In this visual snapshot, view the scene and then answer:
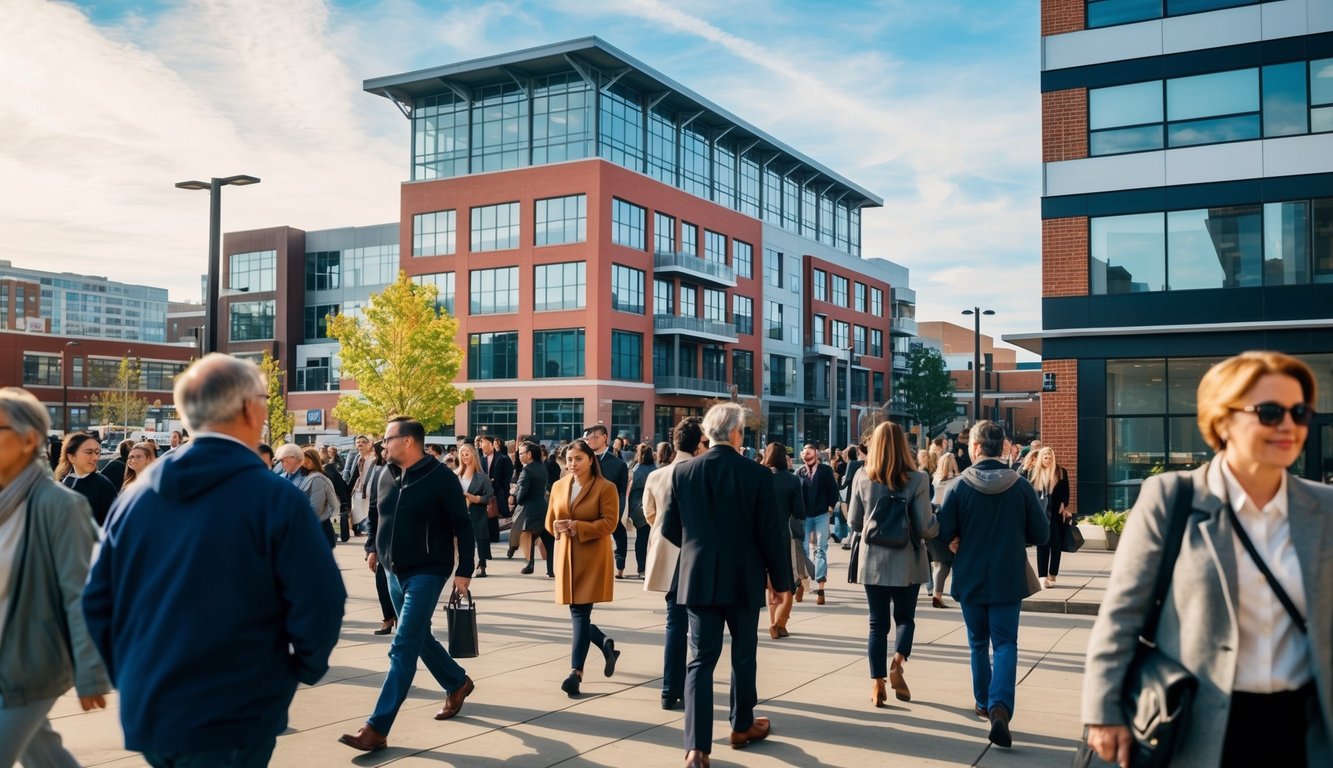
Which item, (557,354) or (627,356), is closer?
(557,354)

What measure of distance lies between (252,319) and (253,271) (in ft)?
10.5

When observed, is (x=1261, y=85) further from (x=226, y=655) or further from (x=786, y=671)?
(x=226, y=655)

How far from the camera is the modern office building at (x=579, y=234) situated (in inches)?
2144

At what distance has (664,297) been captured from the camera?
5894 centimetres

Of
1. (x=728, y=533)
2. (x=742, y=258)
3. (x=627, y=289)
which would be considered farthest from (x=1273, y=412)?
(x=742, y=258)

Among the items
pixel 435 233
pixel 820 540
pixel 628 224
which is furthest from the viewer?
pixel 435 233

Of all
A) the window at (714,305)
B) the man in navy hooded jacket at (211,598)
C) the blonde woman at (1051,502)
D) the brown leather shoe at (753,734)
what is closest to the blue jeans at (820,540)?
the blonde woman at (1051,502)

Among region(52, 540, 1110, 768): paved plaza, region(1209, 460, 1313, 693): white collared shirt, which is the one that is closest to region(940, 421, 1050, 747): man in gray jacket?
region(52, 540, 1110, 768): paved plaza

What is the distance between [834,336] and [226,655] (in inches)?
2973

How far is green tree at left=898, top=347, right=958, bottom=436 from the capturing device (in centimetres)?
8050

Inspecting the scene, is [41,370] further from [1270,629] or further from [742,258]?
[1270,629]

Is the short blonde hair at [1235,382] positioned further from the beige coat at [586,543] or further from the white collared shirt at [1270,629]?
the beige coat at [586,543]

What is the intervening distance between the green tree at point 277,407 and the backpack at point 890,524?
5218 centimetres

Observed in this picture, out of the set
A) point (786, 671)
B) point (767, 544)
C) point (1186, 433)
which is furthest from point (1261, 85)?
point (767, 544)
